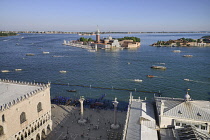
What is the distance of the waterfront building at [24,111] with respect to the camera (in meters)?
18.7

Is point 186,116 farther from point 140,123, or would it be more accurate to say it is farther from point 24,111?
point 24,111

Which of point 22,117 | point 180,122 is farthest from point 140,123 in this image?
point 22,117

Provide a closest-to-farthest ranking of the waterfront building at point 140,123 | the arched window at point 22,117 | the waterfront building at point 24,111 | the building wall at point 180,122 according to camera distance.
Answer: the waterfront building at point 140,123 < the building wall at point 180,122 < the waterfront building at point 24,111 < the arched window at point 22,117

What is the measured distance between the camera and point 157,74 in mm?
57719

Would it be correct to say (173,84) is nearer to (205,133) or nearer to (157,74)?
(157,74)

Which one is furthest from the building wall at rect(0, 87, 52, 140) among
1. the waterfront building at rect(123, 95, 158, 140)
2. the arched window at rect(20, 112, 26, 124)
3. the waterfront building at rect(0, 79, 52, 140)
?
the waterfront building at rect(123, 95, 158, 140)

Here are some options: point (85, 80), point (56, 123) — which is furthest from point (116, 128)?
point (85, 80)

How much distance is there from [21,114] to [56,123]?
7.52 metres

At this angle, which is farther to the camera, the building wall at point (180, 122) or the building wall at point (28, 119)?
the building wall at point (28, 119)

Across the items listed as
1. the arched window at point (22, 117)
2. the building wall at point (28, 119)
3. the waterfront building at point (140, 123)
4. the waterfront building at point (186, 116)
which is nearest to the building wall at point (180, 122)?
the waterfront building at point (186, 116)

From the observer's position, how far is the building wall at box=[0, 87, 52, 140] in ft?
61.5

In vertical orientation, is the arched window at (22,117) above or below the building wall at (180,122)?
below

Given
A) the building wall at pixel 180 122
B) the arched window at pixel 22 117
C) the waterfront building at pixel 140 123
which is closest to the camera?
the waterfront building at pixel 140 123

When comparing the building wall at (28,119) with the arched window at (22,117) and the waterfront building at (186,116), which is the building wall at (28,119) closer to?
the arched window at (22,117)
